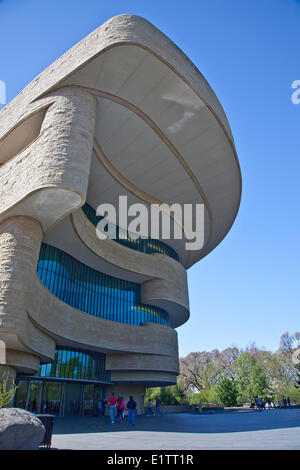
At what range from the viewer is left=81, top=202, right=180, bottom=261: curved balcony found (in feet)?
77.7

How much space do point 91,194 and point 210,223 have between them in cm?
1061

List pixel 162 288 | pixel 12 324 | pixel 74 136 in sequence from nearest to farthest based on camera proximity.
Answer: pixel 12 324 → pixel 74 136 → pixel 162 288

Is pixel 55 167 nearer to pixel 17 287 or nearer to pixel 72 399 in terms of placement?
pixel 17 287

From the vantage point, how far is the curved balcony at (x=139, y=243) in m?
23.7

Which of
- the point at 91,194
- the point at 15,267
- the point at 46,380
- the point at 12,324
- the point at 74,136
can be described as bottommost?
the point at 46,380

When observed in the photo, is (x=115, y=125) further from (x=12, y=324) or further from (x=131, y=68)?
(x=12, y=324)

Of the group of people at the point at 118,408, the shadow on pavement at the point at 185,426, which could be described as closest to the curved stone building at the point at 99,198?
the group of people at the point at 118,408

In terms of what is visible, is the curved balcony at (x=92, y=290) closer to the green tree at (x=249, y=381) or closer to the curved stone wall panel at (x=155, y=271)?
the curved stone wall panel at (x=155, y=271)

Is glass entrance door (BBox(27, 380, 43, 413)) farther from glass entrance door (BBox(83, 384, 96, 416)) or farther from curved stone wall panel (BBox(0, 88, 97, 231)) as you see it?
curved stone wall panel (BBox(0, 88, 97, 231))

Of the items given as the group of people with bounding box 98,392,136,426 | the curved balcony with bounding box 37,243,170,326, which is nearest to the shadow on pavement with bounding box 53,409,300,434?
the group of people with bounding box 98,392,136,426

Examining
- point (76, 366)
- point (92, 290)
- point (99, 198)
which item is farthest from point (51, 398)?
point (99, 198)

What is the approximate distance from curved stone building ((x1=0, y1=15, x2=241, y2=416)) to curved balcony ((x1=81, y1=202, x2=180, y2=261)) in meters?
0.13

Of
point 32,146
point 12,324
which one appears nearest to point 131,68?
point 32,146

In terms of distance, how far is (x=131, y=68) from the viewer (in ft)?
52.5
